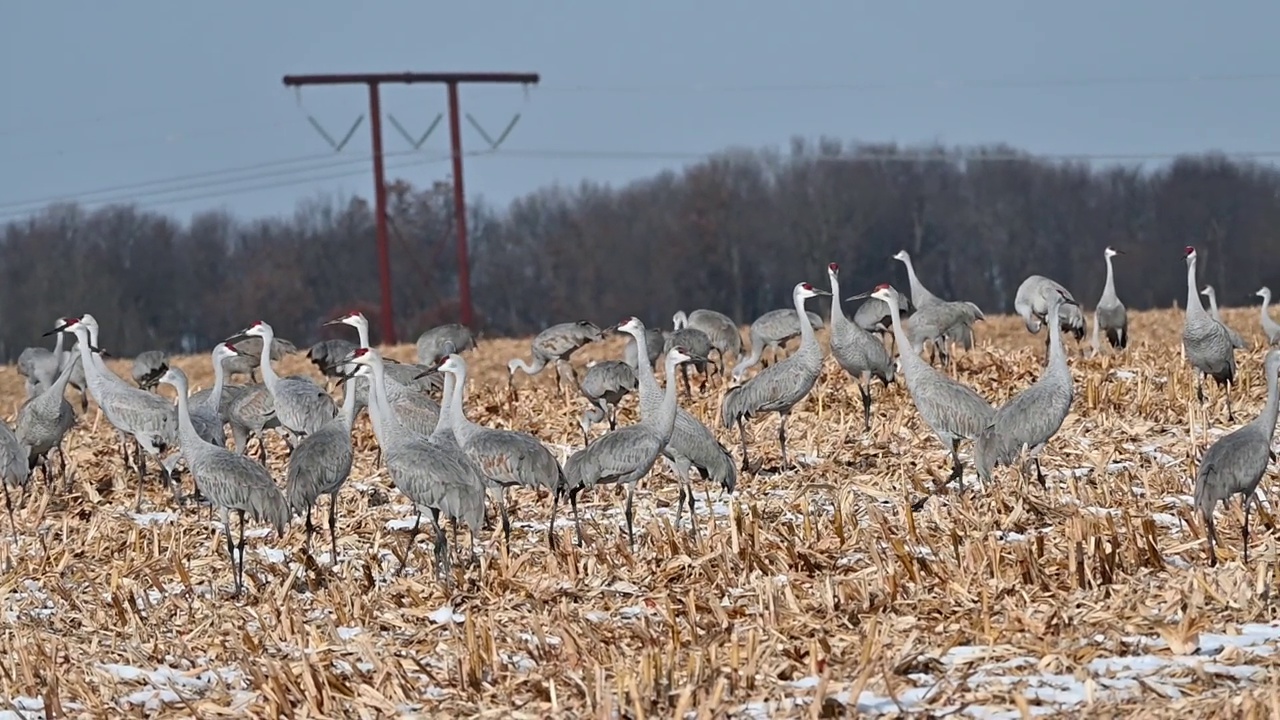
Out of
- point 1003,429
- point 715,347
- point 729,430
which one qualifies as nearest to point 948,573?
point 1003,429

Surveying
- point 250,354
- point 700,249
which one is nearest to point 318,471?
point 250,354

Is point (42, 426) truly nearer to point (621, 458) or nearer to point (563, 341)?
point (621, 458)

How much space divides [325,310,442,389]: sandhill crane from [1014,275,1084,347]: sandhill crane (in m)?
5.03

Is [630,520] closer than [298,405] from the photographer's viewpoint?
Yes

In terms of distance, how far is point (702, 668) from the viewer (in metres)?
5.41

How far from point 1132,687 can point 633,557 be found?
2.60 meters

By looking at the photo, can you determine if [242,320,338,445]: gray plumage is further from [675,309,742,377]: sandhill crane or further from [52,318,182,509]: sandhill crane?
[675,309,742,377]: sandhill crane

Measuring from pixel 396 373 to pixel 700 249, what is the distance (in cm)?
4422

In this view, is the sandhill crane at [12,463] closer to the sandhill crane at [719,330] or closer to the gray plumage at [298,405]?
the gray plumage at [298,405]

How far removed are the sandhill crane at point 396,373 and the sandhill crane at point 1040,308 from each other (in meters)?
5.03

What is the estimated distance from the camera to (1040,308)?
49.5 ft

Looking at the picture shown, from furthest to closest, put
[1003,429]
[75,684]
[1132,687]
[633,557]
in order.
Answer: [1003,429] → [633,557] → [75,684] → [1132,687]

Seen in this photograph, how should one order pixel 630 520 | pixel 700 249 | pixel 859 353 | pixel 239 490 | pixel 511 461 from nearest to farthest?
pixel 239 490 → pixel 630 520 → pixel 511 461 → pixel 859 353 → pixel 700 249

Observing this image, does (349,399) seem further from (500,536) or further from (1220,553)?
(1220,553)
